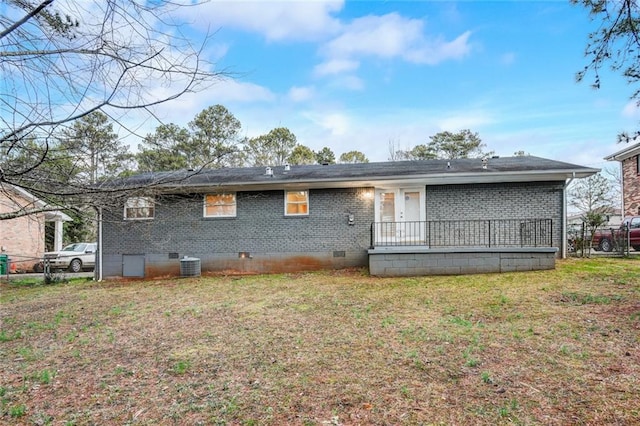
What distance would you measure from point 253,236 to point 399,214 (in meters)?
4.92

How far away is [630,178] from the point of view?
19031mm

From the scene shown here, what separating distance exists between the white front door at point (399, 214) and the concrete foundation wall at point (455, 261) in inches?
58.0

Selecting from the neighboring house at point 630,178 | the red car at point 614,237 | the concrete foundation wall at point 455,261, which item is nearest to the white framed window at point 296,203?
the concrete foundation wall at point 455,261

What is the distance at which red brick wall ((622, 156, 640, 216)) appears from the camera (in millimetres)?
18391

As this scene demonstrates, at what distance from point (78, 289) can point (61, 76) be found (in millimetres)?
10316

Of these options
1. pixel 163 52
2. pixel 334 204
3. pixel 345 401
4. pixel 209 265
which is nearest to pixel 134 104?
pixel 163 52

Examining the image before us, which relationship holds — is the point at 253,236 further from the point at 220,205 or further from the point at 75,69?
the point at 75,69

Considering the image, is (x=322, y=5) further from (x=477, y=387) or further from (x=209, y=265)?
(x=209, y=265)

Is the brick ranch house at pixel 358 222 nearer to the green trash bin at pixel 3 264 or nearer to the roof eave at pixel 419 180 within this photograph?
the roof eave at pixel 419 180

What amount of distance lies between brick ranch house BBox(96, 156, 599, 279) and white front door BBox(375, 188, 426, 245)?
3 centimetres

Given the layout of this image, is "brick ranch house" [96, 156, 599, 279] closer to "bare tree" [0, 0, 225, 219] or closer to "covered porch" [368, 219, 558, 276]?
"covered porch" [368, 219, 558, 276]

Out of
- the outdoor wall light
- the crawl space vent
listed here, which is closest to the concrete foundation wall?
the outdoor wall light

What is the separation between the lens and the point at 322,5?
3508mm

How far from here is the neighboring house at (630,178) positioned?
721 inches
